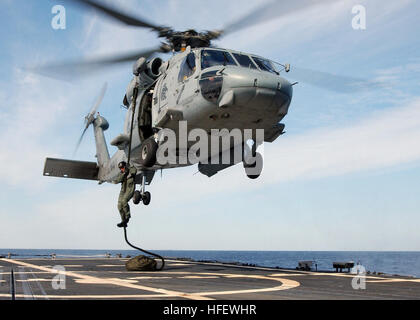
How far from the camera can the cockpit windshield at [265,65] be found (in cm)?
1370

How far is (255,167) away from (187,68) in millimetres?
4663

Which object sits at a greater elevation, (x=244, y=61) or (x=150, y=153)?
(x=244, y=61)

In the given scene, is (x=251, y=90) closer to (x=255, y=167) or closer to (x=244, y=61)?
(x=244, y=61)

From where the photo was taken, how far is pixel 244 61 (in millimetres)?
13695

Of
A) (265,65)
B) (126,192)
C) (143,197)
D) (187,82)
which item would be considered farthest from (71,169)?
(265,65)

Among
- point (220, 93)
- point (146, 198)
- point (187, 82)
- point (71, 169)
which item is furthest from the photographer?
point (71, 169)

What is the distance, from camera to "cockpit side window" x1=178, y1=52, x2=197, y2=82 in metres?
13.9

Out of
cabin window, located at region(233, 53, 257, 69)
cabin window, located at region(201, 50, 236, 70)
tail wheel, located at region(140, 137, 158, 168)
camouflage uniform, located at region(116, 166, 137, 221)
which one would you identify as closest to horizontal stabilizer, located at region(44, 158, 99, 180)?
tail wheel, located at region(140, 137, 158, 168)

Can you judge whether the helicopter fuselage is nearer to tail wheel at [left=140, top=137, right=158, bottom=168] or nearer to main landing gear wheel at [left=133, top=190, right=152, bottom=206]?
tail wheel at [left=140, top=137, right=158, bottom=168]

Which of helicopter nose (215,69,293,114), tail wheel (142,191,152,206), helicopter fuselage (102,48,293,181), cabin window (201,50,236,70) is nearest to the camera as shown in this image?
helicopter nose (215,69,293,114)
